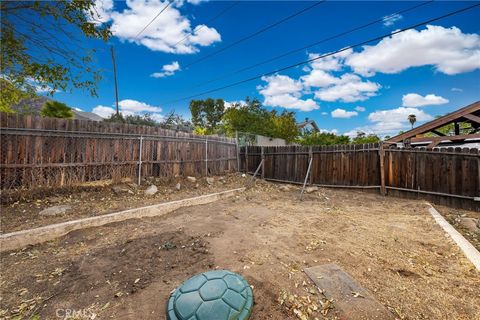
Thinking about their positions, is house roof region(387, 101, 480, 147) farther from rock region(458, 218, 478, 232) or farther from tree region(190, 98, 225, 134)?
tree region(190, 98, 225, 134)

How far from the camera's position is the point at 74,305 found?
2.15 metres

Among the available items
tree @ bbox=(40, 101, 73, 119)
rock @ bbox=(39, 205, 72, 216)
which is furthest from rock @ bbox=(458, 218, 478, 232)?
tree @ bbox=(40, 101, 73, 119)

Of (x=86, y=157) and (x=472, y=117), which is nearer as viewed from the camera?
(x=86, y=157)

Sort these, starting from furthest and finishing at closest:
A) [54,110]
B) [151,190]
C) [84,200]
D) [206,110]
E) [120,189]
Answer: [206,110] < [54,110] < [151,190] < [120,189] < [84,200]

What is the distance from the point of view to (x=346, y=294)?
2.17m

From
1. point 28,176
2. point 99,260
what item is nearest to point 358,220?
point 99,260

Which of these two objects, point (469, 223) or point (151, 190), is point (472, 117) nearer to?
point (469, 223)

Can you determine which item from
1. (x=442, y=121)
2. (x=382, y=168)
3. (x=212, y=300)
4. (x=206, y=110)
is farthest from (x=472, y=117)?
(x=206, y=110)

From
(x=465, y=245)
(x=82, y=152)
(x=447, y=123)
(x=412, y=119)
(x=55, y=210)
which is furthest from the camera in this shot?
(x=412, y=119)

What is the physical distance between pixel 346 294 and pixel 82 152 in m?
6.58

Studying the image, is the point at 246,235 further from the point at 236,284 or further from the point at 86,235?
the point at 86,235

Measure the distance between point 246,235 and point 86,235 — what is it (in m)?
2.78

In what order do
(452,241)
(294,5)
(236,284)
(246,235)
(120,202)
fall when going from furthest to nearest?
(294,5)
(120,202)
(246,235)
(452,241)
(236,284)

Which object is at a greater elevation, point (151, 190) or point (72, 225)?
point (151, 190)
